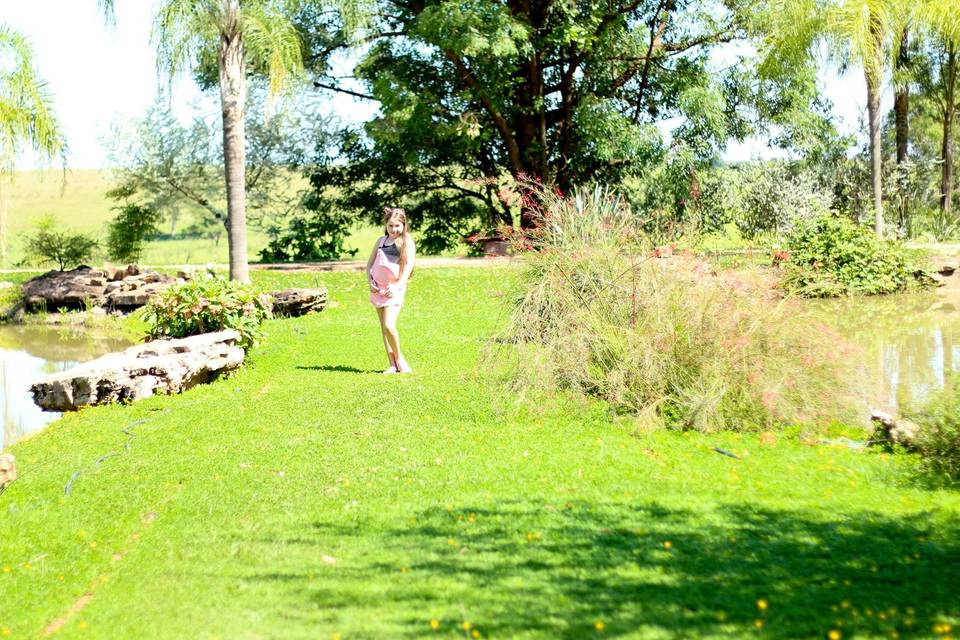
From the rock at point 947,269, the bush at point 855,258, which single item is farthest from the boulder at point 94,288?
the rock at point 947,269

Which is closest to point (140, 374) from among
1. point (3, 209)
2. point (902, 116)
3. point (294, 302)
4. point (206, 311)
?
point (206, 311)

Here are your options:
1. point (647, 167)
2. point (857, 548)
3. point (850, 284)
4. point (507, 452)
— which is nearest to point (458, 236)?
point (647, 167)

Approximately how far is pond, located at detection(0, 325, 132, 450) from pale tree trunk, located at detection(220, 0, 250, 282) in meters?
3.45

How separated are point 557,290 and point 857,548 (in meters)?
5.04

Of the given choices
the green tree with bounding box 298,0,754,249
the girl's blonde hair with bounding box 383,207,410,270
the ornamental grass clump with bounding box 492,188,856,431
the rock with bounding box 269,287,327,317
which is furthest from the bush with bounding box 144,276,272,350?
the green tree with bounding box 298,0,754,249

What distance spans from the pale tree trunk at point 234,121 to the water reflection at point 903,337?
470 inches

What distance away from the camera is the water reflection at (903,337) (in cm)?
1155

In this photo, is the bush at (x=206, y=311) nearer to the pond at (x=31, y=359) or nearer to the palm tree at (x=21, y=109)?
the pond at (x=31, y=359)

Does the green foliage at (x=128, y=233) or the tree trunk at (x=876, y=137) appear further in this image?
the green foliage at (x=128, y=233)

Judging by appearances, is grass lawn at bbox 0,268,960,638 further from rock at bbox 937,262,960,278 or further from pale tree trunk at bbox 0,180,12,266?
rock at bbox 937,262,960,278

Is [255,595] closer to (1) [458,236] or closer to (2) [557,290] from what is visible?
(2) [557,290]

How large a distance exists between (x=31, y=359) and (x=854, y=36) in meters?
18.2

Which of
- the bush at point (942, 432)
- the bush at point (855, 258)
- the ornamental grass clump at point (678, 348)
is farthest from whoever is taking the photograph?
the bush at point (855, 258)

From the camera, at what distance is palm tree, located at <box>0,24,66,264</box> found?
17203 millimetres
